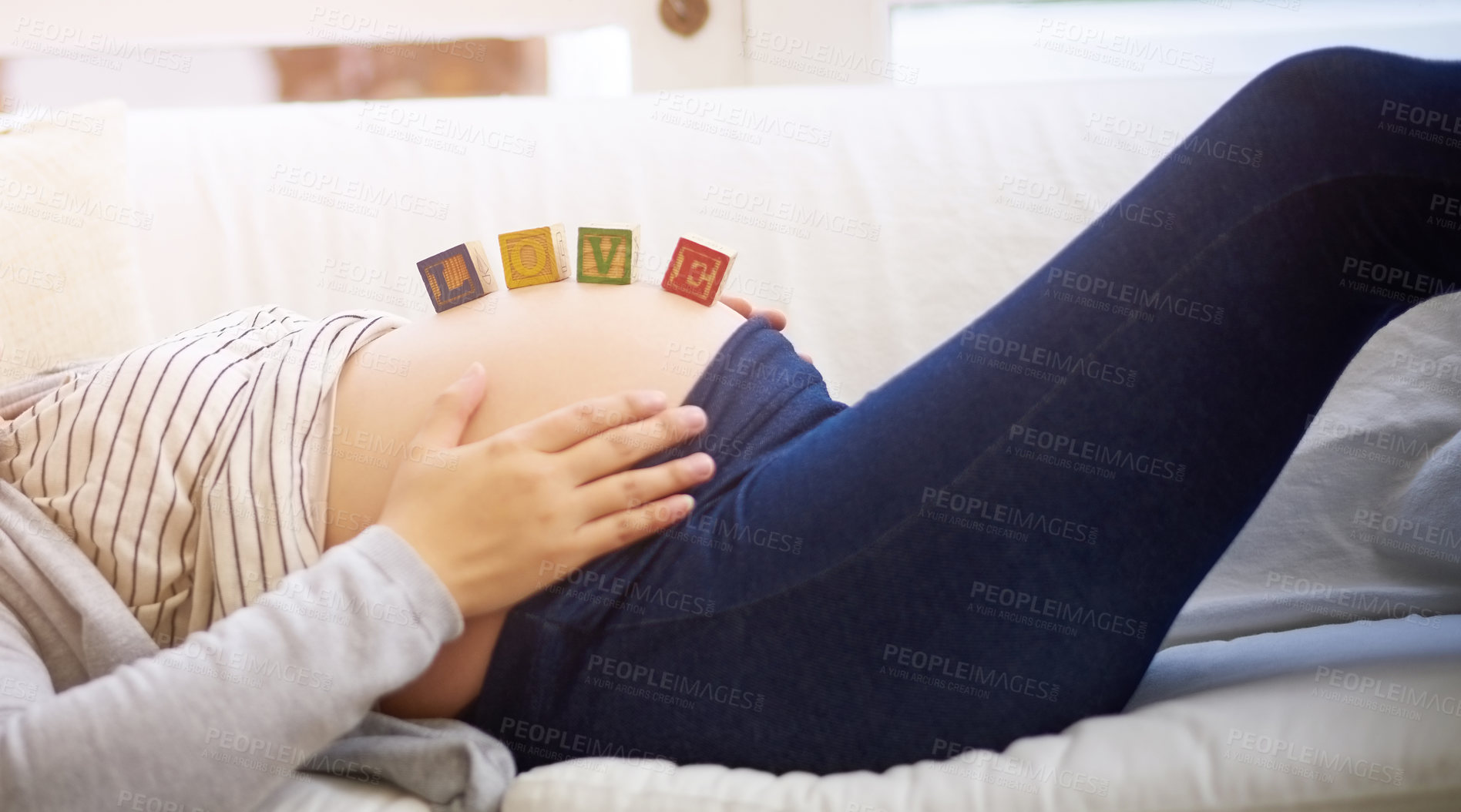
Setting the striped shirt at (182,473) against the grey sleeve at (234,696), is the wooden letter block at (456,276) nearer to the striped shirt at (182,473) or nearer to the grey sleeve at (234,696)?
the striped shirt at (182,473)

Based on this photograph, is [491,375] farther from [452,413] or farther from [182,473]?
[182,473]

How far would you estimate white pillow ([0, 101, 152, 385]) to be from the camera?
97 centimetres

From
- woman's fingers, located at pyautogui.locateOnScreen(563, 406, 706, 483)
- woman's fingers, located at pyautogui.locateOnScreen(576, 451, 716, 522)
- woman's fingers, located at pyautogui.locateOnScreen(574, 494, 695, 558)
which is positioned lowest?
woman's fingers, located at pyautogui.locateOnScreen(574, 494, 695, 558)

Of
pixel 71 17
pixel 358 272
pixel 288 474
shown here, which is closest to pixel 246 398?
pixel 288 474

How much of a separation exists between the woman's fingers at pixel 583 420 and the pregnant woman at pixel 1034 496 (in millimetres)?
80

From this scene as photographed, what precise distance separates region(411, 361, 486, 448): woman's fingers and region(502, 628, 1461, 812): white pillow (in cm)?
22

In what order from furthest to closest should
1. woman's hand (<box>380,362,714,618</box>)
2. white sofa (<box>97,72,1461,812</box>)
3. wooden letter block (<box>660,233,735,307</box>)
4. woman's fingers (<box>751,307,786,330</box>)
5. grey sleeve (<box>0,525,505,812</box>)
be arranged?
white sofa (<box>97,72,1461,812</box>) < woman's fingers (<box>751,307,786,330</box>) < wooden letter block (<box>660,233,735,307</box>) < woman's hand (<box>380,362,714,618</box>) < grey sleeve (<box>0,525,505,812</box>)

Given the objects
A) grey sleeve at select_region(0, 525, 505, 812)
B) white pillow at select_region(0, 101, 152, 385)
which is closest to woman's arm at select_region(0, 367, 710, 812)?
grey sleeve at select_region(0, 525, 505, 812)

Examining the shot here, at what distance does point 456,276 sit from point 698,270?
0.63 ft

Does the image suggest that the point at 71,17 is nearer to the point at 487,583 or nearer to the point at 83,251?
the point at 83,251

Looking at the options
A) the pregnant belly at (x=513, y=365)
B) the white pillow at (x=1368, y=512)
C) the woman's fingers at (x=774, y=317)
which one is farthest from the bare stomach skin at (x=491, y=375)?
the white pillow at (x=1368, y=512)

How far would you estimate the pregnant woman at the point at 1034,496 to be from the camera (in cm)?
59

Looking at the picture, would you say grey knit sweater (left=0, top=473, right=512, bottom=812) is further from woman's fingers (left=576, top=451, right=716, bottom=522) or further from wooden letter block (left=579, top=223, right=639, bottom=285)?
wooden letter block (left=579, top=223, right=639, bottom=285)

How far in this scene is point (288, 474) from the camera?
0.70m
